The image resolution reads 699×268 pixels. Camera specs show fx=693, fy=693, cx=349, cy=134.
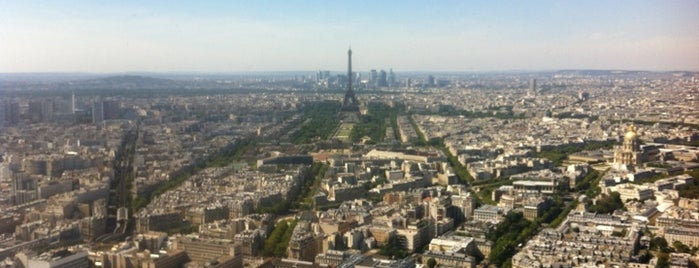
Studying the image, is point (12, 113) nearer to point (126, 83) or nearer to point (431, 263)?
point (126, 83)

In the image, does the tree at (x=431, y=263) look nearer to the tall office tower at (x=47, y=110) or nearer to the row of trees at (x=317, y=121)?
the row of trees at (x=317, y=121)

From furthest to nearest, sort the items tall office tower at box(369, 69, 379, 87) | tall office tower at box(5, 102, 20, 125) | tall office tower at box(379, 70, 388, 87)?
tall office tower at box(379, 70, 388, 87) → tall office tower at box(369, 69, 379, 87) → tall office tower at box(5, 102, 20, 125)

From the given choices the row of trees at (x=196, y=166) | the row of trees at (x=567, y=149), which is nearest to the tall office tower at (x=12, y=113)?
the row of trees at (x=196, y=166)

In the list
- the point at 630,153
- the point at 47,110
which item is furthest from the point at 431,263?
the point at 47,110

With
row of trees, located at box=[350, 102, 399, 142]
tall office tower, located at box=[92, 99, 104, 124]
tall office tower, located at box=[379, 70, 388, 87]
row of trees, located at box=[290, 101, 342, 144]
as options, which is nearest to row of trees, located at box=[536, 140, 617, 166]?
row of trees, located at box=[350, 102, 399, 142]

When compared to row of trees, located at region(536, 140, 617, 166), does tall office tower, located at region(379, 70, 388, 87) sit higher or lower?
higher

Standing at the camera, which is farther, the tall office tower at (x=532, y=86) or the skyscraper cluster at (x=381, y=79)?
the skyscraper cluster at (x=381, y=79)

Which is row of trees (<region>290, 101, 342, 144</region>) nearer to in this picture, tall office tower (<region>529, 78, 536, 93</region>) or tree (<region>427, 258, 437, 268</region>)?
tree (<region>427, 258, 437, 268</region>)

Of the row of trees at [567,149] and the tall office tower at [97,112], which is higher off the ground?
the tall office tower at [97,112]

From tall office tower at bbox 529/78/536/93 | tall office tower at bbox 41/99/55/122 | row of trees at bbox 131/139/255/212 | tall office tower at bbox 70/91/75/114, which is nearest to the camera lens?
row of trees at bbox 131/139/255/212

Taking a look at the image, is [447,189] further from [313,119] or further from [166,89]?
[166,89]

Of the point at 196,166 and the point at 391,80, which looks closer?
the point at 196,166
